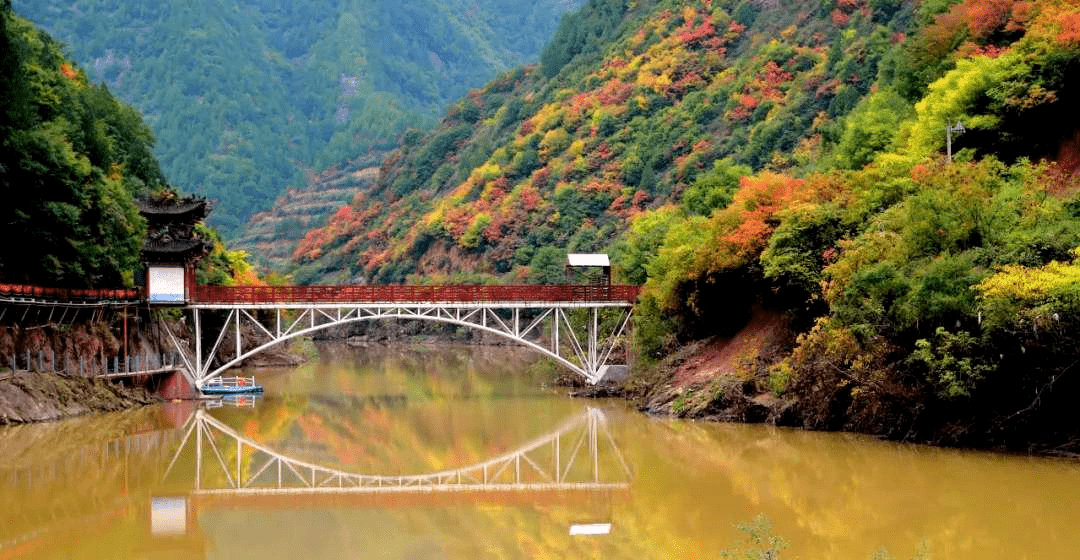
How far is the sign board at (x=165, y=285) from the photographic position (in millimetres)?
52938

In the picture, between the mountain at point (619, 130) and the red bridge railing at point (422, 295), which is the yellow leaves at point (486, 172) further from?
the red bridge railing at point (422, 295)

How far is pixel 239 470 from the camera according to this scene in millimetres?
35844

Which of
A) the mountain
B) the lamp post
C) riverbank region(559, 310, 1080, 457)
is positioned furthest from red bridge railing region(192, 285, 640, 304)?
the mountain

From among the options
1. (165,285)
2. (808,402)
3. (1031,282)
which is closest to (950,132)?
(808,402)

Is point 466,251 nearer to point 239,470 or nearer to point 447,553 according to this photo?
point 239,470

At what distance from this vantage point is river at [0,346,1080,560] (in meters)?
25.0

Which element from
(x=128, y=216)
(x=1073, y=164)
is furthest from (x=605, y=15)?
(x=1073, y=164)

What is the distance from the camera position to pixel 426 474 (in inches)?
1401

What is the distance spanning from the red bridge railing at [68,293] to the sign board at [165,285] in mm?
602

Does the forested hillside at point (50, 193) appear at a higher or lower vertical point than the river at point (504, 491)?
higher

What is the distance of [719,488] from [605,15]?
364 feet

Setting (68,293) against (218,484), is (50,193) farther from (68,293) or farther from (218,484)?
(218,484)

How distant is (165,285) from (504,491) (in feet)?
82.2

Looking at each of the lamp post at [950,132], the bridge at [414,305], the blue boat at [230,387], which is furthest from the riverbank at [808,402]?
the blue boat at [230,387]
